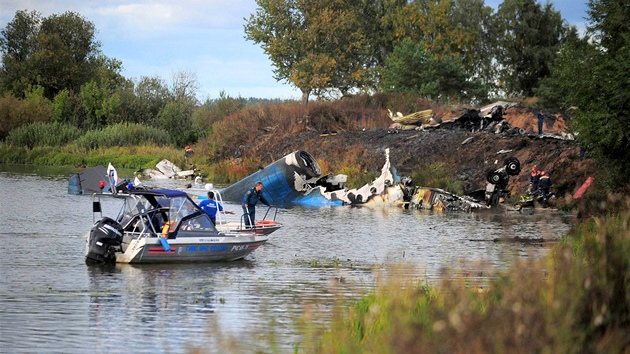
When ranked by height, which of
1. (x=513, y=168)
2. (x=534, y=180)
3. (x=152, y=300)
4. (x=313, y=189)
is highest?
(x=513, y=168)

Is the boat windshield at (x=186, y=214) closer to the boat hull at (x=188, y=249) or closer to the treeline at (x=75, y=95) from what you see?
the boat hull at (x=188, y=249)

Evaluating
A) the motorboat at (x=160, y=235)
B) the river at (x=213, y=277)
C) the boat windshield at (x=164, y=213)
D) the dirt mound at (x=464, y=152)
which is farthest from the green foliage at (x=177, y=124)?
the motorboat at (x=160, y=235)

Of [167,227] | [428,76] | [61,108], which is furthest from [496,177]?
[61,108]

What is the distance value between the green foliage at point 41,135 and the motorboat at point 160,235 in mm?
55188

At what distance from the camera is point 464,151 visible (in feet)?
152

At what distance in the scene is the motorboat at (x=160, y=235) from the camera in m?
20.7

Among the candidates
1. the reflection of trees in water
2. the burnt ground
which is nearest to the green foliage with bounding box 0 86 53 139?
the burnt ground

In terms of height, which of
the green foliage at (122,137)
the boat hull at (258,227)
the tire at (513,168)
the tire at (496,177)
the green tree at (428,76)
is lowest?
the boat hull at (258,227)

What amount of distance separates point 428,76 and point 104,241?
64803 mm

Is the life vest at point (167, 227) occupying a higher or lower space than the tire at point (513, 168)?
lower

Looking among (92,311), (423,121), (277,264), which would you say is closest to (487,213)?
(277,264)

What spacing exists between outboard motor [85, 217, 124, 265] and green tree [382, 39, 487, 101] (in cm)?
6206

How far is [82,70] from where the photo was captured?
104m

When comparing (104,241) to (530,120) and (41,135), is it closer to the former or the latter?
(530,120)
